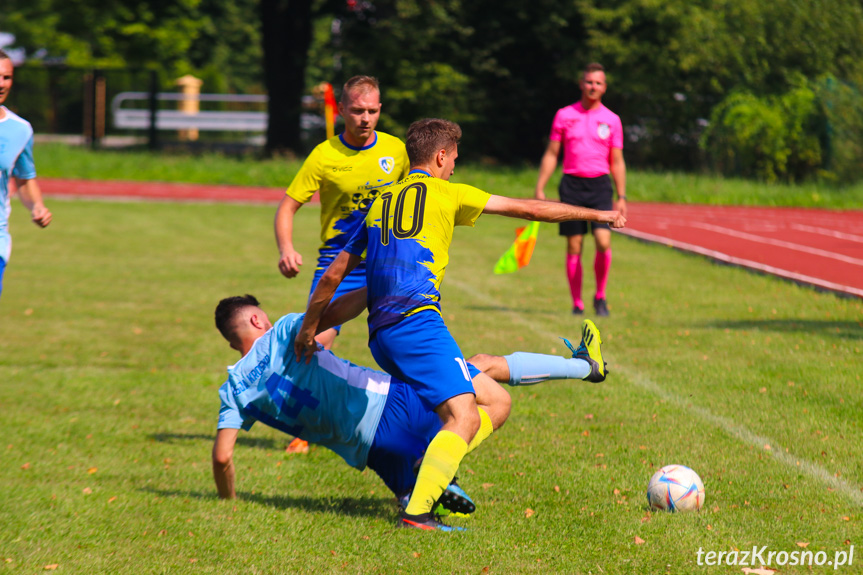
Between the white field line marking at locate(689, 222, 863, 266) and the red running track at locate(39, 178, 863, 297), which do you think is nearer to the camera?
the red running track at locate(39, 178, 863, 297)

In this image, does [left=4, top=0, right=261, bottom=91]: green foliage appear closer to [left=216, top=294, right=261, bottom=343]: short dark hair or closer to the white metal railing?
the white metal railing

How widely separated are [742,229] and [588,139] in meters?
9.39

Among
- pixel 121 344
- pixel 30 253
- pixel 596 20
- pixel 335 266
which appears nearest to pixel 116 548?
pixel 335 266

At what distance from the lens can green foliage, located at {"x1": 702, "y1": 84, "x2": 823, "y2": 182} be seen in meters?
26.4

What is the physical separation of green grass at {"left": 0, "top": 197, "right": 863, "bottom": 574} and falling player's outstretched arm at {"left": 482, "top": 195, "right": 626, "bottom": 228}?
4.65 feet

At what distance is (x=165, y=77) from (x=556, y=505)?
4662 centimetres

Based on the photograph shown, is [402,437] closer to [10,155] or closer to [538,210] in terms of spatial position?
[538,210]

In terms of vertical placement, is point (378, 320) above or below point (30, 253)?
above

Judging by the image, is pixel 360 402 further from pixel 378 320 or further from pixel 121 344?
pixel 121 344

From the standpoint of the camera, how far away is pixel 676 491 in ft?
14.8

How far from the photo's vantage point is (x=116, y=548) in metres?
4.17

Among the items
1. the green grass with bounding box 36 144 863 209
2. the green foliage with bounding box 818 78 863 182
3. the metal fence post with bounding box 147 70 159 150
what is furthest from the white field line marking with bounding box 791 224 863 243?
the metal fence post with bounding box 147 70 159 150

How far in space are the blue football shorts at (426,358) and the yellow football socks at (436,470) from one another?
0.75 feet

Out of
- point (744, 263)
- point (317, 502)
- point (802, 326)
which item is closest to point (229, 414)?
point (317, 502)
